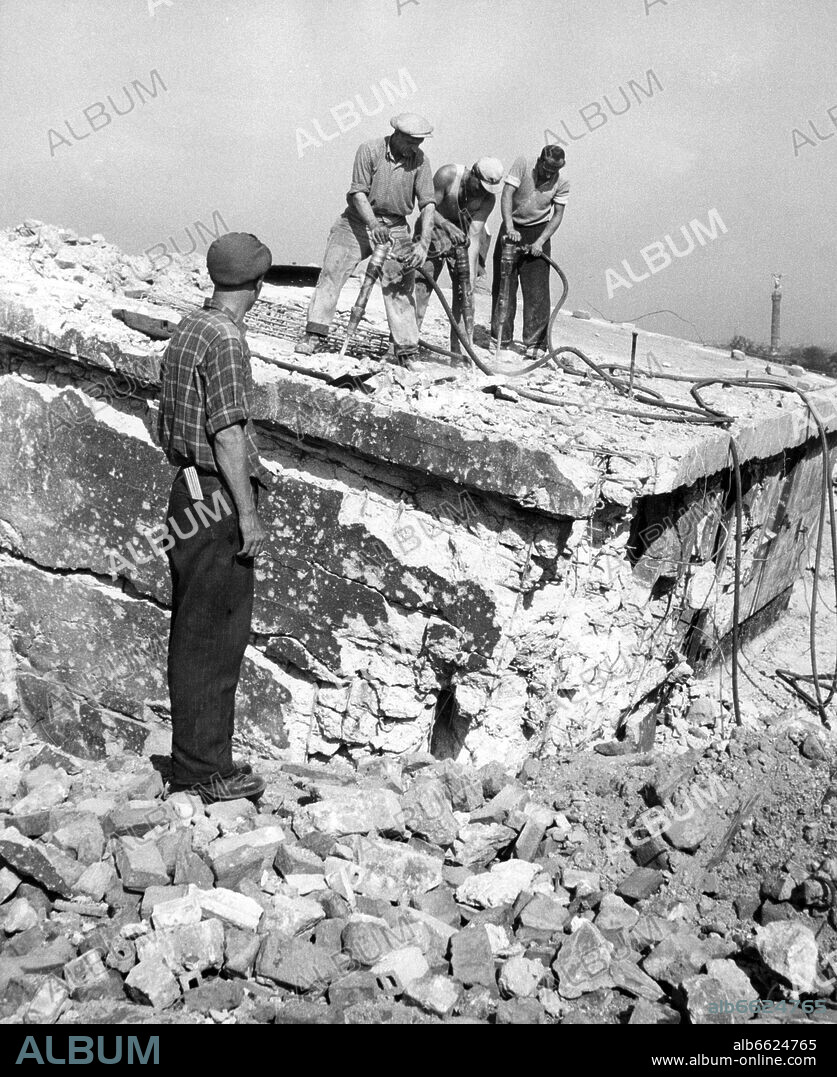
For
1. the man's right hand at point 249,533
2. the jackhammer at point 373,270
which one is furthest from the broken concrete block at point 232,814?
the jackhammer at point 373,270

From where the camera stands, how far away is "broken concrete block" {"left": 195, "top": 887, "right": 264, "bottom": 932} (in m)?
2.67

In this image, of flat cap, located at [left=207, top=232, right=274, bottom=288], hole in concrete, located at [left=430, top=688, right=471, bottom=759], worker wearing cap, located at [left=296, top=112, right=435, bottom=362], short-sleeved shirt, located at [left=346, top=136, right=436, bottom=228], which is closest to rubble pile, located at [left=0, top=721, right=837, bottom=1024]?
hole in concrete, located at [left=430, top=688, right=471, bottom=759]

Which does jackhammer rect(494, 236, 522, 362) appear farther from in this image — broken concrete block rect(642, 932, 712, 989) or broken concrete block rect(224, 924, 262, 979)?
broken concrete block rect(224, 924, 262, 979)

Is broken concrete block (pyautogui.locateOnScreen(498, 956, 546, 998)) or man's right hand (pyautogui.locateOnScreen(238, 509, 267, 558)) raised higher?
man's right hand (pyautogui.locateOnScreen(238, 509, 267, 558))

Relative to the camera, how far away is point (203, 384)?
297cm

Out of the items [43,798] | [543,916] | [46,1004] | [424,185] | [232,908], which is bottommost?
[543,916]

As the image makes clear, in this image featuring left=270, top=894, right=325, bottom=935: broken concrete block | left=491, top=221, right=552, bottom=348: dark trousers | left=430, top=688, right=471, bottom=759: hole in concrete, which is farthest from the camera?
left=491, top=221, right=552, bottom=348: dark trousers

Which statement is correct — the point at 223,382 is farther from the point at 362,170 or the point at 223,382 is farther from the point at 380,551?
the point at 362,170

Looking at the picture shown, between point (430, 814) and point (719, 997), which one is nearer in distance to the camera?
point (719, 997)

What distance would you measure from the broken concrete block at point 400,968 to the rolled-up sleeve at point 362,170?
4488 millimetres

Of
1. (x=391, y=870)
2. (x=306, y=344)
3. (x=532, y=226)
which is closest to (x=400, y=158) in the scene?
(x=306, y=344)

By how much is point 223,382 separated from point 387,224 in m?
3.16

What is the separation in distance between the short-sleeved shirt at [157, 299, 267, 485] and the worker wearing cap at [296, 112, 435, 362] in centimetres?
250
